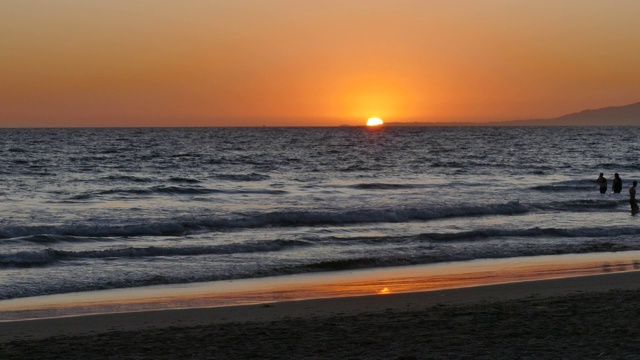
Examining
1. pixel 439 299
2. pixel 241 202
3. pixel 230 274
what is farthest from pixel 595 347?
pixel 241 202

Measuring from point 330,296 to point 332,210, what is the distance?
55.1 feet

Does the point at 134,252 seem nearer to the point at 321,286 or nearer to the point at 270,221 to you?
the point at 321,286

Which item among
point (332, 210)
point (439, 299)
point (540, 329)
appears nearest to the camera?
point (540, 329)

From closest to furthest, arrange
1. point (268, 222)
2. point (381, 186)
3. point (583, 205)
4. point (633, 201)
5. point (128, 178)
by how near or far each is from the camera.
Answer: point (268, 222) → point (633, 201) → point (583, 205) → point (381, 186) → point (128, 178)

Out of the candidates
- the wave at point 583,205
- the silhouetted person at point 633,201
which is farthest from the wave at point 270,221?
the silhouetted person at point 633,201

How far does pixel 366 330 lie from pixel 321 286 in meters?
4.84

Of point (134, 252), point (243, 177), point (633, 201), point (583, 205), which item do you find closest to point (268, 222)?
point (134, 252)

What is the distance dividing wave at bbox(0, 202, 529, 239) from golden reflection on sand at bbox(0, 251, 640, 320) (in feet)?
28.7

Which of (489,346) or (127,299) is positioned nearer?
(489,346)

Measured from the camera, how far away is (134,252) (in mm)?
19984

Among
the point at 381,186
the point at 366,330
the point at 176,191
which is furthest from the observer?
the point at 381,186

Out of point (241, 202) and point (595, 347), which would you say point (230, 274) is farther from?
point (241, 202)

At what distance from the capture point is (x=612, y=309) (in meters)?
11.7

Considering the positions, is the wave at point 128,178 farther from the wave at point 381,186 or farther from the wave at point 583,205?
the wave at point 583,205
